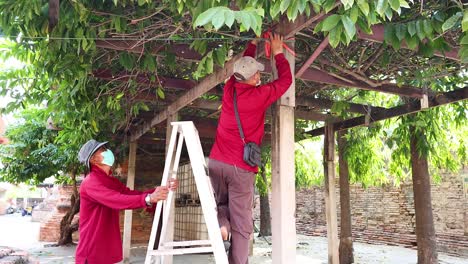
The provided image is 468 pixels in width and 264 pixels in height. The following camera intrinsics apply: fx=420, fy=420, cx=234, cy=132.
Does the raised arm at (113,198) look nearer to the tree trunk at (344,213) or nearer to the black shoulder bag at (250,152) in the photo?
the black shoulder bag at (250,152)

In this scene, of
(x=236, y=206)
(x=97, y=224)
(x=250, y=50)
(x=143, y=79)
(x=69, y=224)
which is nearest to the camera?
(x=236, y=206)

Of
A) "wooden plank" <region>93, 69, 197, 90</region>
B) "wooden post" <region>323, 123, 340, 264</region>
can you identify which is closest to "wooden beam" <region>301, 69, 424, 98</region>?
"wooden plank" <region>93, 69, 197, 90</region>

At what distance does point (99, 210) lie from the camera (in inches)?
129

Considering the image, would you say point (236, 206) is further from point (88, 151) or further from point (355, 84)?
point (355, 84)

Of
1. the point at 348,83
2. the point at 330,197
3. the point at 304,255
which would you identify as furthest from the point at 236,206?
the point at 304,255

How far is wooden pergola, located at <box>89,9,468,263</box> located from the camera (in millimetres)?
3133

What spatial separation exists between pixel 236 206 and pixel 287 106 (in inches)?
34.4

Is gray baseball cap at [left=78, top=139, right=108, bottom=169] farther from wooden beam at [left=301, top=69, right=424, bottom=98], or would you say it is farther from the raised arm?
wooden beam at [left=301, top=69, right=424, bottom=98]

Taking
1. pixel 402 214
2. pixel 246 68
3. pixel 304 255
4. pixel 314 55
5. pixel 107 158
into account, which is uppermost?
pixel 314 55

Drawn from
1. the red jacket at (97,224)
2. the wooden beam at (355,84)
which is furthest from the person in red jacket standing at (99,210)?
the wooden beam at (355,84)

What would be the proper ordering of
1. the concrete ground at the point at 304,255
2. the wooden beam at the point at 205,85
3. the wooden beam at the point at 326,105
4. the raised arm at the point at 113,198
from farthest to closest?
the concrete ground at the point at 304,255
the wooden beam at the point at 326,105
the wooden beam at the point at 205,85
the raised arm at the point at 113,198

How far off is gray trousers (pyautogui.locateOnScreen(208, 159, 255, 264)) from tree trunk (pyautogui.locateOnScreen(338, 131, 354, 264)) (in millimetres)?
5754

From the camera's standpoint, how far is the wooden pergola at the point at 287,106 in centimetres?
313

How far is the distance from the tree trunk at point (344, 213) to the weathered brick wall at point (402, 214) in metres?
3.57
